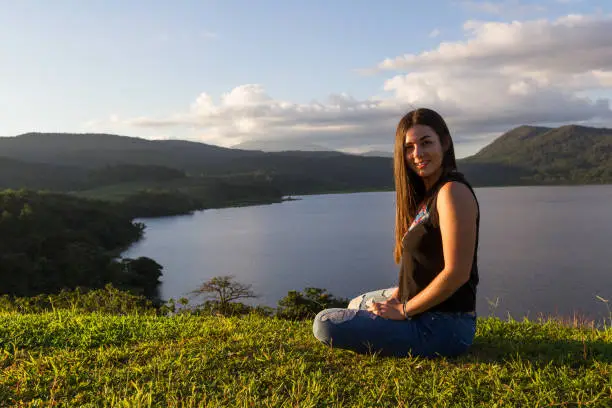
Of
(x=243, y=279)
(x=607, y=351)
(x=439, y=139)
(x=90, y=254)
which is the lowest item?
(x=243, y=279)

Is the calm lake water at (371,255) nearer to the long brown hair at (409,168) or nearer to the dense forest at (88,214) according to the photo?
the dense forest at (88,214)

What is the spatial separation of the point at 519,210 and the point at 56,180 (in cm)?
14248

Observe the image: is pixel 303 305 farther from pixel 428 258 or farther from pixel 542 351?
pixel 428 258

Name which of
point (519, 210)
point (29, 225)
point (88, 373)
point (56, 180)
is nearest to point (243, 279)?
point (29, 225)

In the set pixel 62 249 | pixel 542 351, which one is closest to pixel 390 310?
pixel 542 351

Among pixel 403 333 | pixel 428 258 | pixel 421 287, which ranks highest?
pixel 428 258

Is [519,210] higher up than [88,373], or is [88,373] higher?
[88,373]

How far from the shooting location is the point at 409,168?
3.88 meters

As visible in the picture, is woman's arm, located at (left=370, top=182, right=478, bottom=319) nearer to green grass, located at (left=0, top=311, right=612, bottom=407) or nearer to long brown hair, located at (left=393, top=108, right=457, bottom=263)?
long brown hair, located at (left=393, top=108, right=457, bottom=263)

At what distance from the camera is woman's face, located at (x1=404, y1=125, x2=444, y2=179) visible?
12.1 ft

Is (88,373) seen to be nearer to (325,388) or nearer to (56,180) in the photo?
(325,388)

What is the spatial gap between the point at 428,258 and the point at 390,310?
0.50 metres

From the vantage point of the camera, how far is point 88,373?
362cm

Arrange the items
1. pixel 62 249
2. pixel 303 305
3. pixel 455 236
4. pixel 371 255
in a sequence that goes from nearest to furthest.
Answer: pixel 455 236
pixel 303 305
pixel 62 249
pixel 371 255
